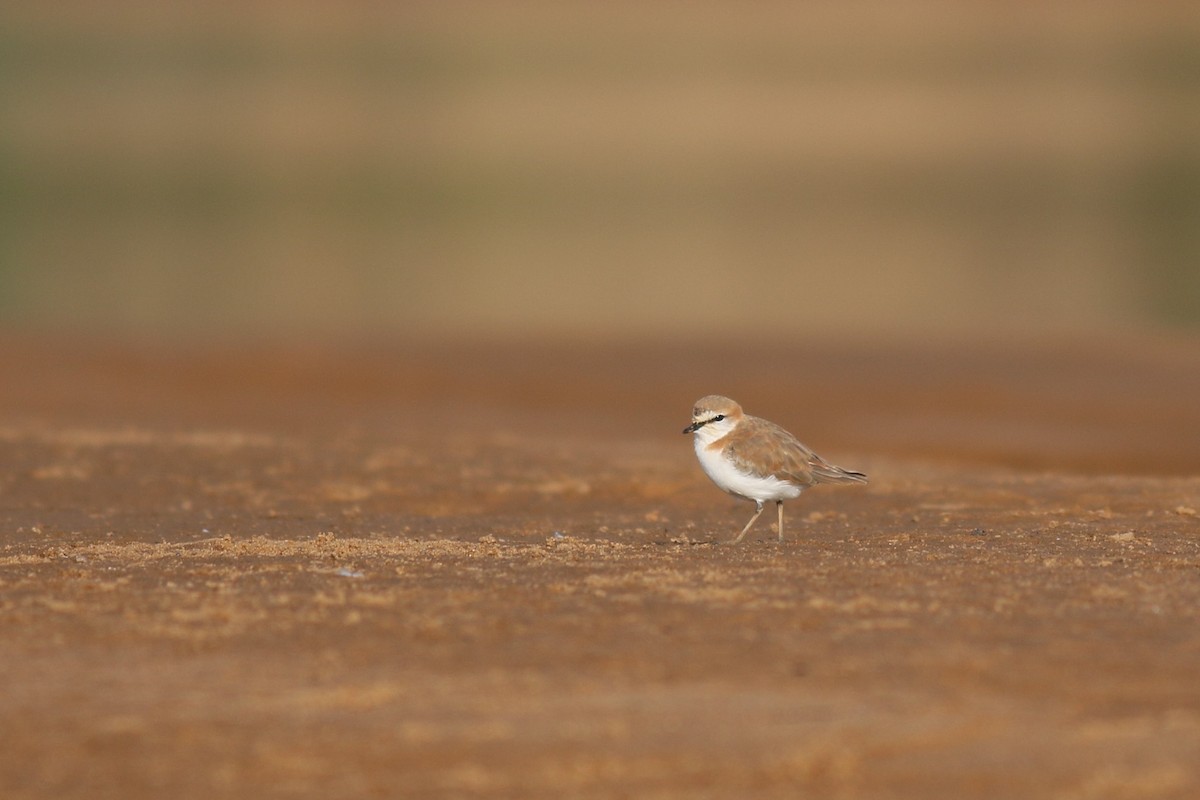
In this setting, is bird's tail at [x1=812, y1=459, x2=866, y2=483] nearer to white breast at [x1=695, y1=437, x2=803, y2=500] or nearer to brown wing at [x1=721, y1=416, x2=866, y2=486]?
brown wing at [x1=721, y1=416, x2=866, y2=486]

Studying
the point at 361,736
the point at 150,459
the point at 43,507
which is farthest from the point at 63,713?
the point at 150,459

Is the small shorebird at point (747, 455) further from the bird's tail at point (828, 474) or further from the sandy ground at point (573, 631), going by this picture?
the sandy ground at point (573, 631)

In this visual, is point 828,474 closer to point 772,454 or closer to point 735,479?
point 772,454

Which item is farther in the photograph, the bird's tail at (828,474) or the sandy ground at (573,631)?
the bird's tail at (828,474)

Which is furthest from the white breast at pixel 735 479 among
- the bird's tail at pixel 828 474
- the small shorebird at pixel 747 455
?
the bird's tail at pixel 828 474

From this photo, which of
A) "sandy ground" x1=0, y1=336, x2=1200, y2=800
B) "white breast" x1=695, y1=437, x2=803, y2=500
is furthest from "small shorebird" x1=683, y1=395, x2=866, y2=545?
"sandy ground" x1=0, y1=336, x2=1200, y2=800

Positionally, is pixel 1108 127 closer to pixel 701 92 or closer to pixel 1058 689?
pixel 701 92
